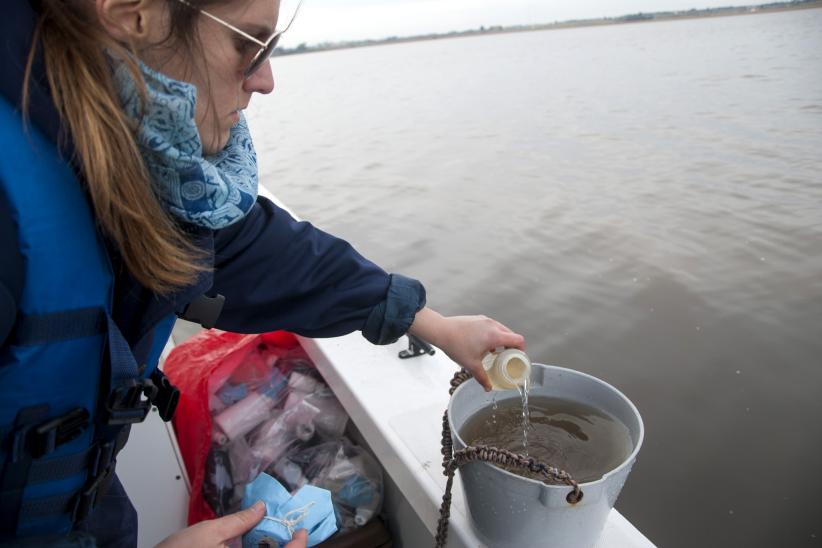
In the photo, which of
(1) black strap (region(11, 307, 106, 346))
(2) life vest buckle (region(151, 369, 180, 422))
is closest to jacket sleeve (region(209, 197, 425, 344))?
(2) life vest buckle (region(151, 369, 180, 422))

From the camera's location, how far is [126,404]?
0.95 metres

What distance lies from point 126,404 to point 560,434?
3.17ft

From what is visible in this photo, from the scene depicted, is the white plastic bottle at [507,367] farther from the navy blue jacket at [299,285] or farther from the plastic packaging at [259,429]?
the plastic packaging at [259,429]

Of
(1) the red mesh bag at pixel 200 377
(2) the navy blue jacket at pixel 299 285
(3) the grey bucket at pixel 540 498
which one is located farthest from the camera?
(1) the red mesh bag at pixel 200 377

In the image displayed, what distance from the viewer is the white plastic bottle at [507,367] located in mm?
1305

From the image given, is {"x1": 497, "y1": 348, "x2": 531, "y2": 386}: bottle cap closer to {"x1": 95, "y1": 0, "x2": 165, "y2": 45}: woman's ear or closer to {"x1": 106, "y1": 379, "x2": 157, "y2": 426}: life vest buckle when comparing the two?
{"x1": 106, "y1": 379, "x2": 157, "y2": 426}: life vest buckle

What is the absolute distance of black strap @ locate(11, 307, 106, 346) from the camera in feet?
2.68

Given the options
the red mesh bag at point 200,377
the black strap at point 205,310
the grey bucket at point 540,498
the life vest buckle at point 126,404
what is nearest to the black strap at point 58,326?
the life vest buckle at point 126,404

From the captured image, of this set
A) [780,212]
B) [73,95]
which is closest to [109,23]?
[73,95]

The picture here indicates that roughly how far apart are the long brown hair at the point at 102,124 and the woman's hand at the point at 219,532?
0.59 metres

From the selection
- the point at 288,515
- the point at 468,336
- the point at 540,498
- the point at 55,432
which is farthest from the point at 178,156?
the point at 288,515

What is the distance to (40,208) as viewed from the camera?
799mm

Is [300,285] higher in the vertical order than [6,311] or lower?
lower

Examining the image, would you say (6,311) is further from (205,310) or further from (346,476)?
(346,476)
